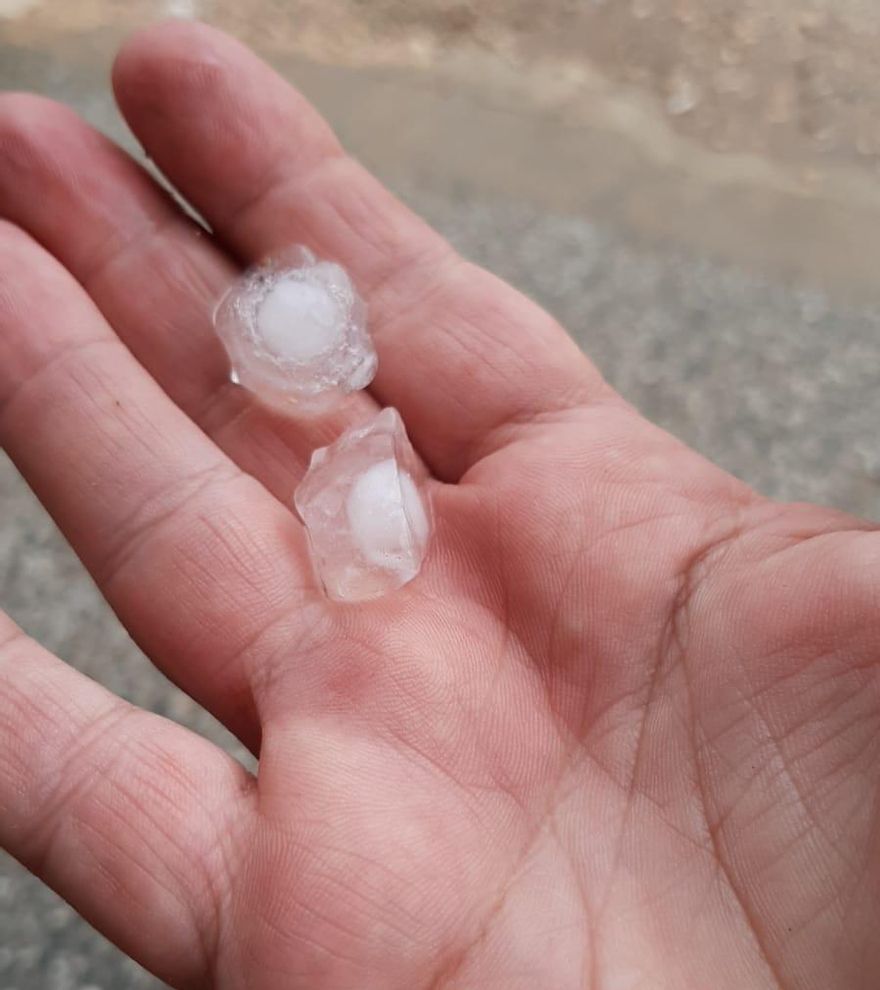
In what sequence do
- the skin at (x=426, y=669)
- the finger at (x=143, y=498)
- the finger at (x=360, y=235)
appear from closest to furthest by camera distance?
the skin at (x=426, y=669)
the finger at (x=143, y=498)
the finger at (x=360, y=235)

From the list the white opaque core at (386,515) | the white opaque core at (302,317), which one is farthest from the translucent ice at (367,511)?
the white opaque core at (302,317)

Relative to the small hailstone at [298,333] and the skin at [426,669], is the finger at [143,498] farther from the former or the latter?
the small hailstone at [298,333]

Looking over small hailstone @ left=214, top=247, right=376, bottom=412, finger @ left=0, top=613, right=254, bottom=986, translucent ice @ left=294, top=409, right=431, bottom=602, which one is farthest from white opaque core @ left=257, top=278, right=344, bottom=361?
finger @ left=0, top=613, right=254, bottom=986

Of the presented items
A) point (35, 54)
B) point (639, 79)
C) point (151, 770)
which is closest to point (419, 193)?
point (639, 79)

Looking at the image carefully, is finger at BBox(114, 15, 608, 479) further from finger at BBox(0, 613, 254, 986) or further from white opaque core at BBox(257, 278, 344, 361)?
finger at BBox(0, 613, 254, 986)

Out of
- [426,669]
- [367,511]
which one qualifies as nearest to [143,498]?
[367,511]

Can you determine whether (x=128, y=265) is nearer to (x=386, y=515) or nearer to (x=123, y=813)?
(x=386, y=515)
